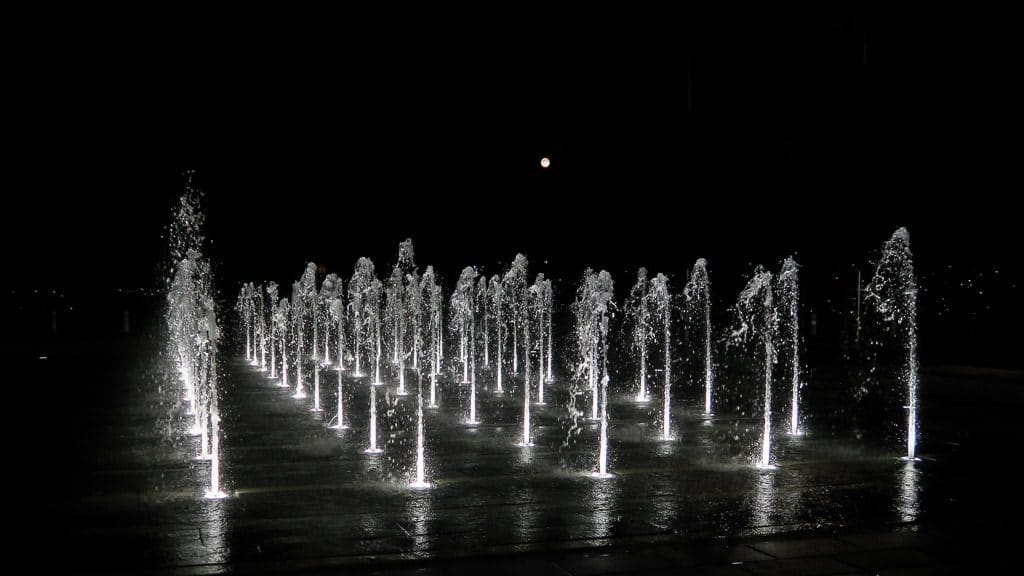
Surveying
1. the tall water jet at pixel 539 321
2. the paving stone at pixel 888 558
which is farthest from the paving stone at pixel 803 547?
the tall water jet at pixel 539 321

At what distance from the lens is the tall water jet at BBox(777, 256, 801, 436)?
12948 mm

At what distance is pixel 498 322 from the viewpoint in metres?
29.1

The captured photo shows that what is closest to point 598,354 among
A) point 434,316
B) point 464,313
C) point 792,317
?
point 434,316

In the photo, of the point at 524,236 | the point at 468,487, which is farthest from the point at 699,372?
the point at 524,236

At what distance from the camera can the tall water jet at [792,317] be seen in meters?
12.9

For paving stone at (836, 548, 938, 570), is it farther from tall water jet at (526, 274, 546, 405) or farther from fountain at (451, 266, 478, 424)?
fountain at (451, 266, 478, 424)

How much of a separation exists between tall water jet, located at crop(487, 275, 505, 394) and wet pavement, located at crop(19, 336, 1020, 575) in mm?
5589

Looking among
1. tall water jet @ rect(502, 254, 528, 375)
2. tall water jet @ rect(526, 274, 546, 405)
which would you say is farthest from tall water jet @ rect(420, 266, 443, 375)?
tall water jet @ rect(502, 254, 528, 375)

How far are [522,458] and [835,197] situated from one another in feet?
74.1

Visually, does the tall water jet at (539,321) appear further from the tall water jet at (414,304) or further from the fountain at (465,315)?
the tall water jet at (414,304)

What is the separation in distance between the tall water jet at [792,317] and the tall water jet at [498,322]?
491 cm

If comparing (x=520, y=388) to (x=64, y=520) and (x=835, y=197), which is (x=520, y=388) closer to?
(x=64, y=520)

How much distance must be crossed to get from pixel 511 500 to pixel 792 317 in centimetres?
2080

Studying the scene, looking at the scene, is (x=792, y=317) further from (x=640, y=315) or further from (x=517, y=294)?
(x=517, y=294)
